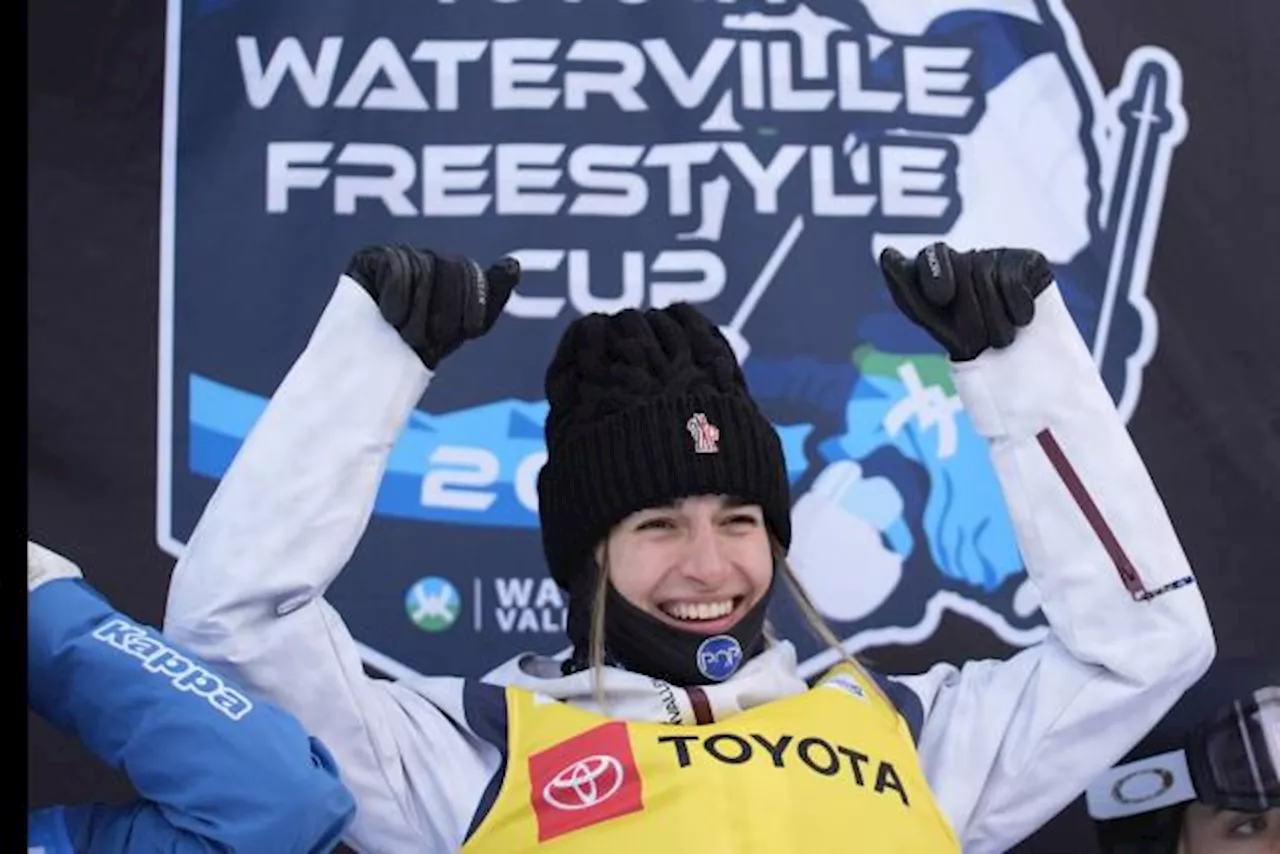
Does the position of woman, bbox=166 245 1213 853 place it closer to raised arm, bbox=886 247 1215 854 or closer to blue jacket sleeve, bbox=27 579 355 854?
raised arm, bbox=886 247 1215 854

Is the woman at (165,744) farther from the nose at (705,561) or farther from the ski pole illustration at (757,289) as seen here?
the ski pole illustration at (757,289)

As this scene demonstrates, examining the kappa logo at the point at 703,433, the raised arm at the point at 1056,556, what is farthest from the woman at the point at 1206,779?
the kappa logo at the point at 703,433

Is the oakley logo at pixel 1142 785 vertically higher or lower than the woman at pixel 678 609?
lower

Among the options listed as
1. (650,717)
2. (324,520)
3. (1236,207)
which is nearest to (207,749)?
(324,520)

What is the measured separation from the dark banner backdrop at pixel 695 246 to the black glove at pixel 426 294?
616mm

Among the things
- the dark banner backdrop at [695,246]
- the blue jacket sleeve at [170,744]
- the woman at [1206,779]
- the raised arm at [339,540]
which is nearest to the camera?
the blue jacket sleeve at [170,744]

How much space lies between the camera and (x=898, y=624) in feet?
8.50

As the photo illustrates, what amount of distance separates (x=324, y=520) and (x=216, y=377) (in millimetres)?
702

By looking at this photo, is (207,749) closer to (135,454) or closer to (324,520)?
(324,520)

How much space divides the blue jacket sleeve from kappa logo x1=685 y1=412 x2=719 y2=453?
0.55m

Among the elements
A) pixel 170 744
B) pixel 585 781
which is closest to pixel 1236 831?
pixel 585 781

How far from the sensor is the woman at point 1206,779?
2.22m

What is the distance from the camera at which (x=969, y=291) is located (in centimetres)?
205

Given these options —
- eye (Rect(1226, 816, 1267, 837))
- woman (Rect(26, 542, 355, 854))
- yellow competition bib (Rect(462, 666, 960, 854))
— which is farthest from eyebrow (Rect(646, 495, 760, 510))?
eye (Rect(1226, 816, 1267, 837))
